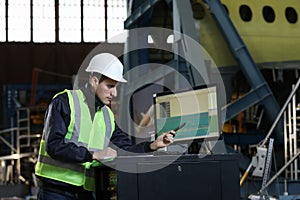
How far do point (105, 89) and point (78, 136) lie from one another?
26cm

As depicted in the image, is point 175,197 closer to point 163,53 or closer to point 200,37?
point 200,37

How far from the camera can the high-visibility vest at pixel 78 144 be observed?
3121 mm

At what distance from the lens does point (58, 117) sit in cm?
306

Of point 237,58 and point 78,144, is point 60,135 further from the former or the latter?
point 237,58

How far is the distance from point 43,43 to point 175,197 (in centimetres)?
2553

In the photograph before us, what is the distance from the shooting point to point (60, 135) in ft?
9.91

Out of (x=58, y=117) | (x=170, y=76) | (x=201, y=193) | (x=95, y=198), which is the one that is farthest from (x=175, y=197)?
(x=170, y=76)

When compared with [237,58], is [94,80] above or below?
below

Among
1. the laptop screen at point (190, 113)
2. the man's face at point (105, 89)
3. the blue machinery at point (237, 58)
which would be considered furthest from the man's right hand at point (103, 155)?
the blue machinery at point (237, 58)

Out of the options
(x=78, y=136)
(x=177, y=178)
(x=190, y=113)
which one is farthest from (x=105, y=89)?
(x=190, y=113)

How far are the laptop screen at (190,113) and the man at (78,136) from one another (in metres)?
0.53

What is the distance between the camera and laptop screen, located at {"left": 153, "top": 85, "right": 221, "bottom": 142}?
3709mm

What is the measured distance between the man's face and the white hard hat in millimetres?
32

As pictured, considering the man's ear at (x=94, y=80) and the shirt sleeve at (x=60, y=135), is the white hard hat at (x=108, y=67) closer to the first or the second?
the man's ear at (x=94, y=80)
